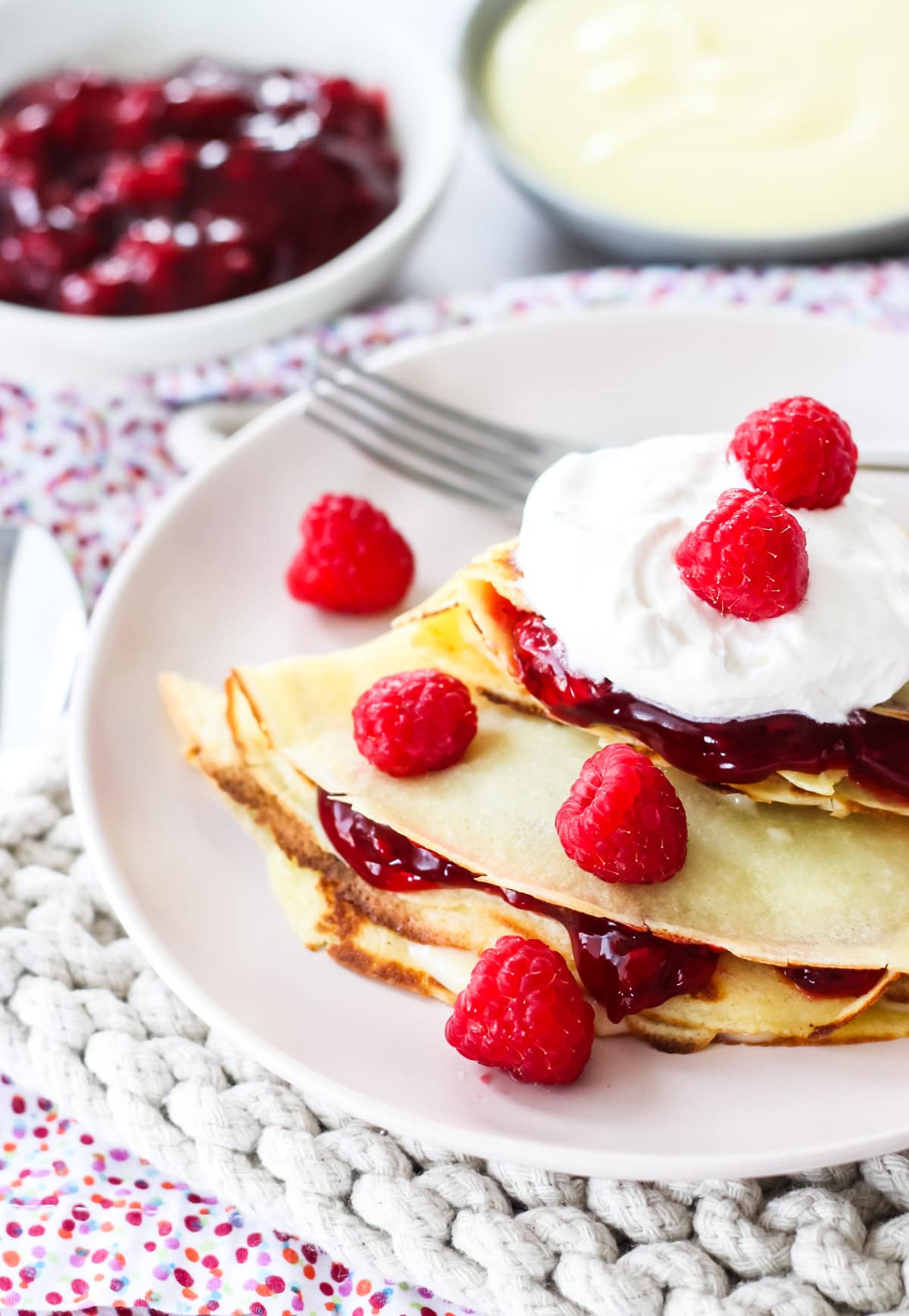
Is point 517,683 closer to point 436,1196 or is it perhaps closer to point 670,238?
point 436,1196

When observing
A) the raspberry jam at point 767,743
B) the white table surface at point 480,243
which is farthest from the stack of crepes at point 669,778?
the white table surface at point 480,243

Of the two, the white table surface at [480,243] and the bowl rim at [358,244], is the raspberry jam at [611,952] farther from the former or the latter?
the white table surface at [480,243]

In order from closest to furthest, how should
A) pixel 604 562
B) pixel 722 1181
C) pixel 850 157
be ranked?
pixel 722 1181 < pixel 604 562 < pixel 850 157

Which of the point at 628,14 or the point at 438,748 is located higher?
the point at 628,14

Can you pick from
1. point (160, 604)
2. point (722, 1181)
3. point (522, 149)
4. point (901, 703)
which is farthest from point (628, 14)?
point (722, 1181)

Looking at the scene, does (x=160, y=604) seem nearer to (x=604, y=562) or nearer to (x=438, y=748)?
(x=438, y=748)

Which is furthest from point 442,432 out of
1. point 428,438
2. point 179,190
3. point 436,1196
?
point 436,1196
